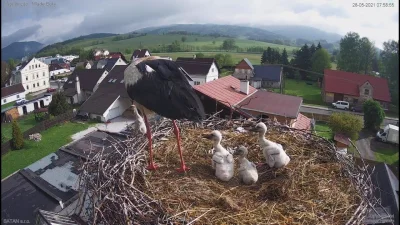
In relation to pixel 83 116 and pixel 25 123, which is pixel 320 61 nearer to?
pixel 83 116

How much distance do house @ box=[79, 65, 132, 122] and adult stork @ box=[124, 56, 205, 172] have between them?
12.7 m

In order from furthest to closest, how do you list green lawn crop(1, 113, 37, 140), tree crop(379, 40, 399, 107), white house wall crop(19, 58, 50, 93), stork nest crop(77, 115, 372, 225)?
white house wall crop(19, 58, 50, 93) < green lawn crop(1, 113, 37, 140) < stork nest crop(77, 115, 372, 225) < tree crop(379, 40, 399, 107)

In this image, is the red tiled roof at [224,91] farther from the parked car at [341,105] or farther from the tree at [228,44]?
the tree at [228,44]

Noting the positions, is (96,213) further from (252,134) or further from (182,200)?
(252,134)

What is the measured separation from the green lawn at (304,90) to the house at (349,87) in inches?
26.6

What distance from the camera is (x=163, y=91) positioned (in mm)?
2963

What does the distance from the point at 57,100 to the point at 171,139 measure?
1468 cm

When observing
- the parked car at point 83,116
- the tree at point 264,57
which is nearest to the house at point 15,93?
the parked car at point 83,116

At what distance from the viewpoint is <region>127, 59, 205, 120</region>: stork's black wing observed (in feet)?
9.66

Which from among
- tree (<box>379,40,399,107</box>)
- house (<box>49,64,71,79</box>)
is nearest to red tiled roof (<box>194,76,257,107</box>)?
tree (<box>379,40,399,107</box>)

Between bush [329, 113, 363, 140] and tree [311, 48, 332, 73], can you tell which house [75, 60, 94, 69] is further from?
bush [329, 113, 363, 140]

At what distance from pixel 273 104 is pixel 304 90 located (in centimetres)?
1439

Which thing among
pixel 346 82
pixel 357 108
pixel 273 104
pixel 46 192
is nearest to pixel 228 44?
pixel 346 82

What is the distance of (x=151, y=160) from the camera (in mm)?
3309
